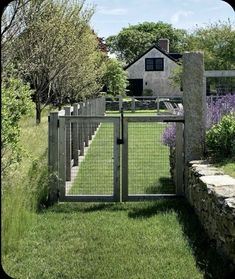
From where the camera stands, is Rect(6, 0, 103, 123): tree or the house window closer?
Rect(6, 0, 103, 123): tree

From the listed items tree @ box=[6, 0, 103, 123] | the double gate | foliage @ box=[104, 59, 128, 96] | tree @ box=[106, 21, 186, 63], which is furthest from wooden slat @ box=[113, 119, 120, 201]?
tree @ box=[106, 21, 186, 63]

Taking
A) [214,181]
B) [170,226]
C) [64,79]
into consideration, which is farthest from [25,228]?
[64,79]

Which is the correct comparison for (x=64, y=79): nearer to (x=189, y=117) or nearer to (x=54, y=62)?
(x=54, y=62)

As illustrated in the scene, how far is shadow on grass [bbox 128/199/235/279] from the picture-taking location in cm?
439

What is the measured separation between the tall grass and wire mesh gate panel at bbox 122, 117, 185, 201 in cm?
117

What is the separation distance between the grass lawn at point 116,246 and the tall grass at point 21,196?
157 mm

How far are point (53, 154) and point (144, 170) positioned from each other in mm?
2291

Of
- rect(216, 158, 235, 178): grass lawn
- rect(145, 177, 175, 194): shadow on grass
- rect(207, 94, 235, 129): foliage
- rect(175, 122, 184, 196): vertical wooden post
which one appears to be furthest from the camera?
rect(207, 94, 235, 129): foliage

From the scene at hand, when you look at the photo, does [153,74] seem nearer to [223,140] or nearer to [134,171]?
[134,171]

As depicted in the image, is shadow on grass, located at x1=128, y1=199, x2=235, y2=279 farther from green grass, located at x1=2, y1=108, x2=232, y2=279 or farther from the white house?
the white house

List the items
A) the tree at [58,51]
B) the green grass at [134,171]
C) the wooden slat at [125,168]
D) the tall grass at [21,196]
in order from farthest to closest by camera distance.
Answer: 1. the tree at [58,51]
2. the green grass at [134,171]
3. the wooden slat at [125,168]
4. the tall grass at [21,196]

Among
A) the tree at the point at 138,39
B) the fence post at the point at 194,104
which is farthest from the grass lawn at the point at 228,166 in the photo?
the tree at the point at 138,39

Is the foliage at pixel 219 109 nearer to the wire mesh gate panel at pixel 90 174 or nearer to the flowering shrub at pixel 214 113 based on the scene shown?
the flowering shrub at pixel 214 113

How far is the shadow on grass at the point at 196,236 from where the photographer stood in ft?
14.4
